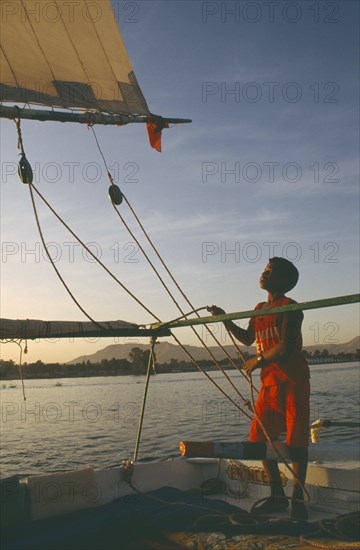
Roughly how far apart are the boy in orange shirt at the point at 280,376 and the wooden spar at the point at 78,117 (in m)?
4.98

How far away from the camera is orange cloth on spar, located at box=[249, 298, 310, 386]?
16.1 ft

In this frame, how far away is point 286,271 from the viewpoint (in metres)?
5.38

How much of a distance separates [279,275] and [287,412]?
137 cm

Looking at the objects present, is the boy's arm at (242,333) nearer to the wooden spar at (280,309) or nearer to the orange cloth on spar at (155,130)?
the wooden spar at (280,309)

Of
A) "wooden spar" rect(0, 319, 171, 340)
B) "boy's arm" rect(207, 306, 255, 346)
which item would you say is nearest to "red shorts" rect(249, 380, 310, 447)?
"boy's arm" rect(207, 306, 255, 346)

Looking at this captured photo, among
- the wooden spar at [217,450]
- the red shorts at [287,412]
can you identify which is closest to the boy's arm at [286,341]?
the red shorts at [287,412]

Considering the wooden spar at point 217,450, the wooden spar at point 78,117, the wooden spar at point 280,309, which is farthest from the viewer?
the wooden spar at point 78,117

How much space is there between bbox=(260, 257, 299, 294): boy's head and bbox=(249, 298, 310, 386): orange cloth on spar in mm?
163

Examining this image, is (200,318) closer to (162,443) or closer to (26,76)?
(26,76)

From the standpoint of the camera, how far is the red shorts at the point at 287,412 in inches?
191

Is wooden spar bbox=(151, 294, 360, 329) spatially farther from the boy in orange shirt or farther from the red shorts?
the red shorts

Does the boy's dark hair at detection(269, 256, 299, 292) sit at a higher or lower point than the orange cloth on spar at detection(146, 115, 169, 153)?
lower

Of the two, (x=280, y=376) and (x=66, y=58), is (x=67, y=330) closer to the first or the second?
(x=280, y=376)

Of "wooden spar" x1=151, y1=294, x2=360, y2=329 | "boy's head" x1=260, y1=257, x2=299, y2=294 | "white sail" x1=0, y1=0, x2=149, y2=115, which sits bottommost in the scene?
"wooden spar" x1=151, y1=294, x2=360, y2=329
